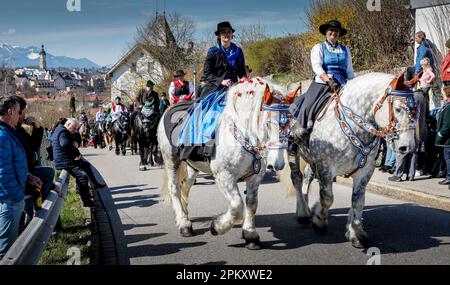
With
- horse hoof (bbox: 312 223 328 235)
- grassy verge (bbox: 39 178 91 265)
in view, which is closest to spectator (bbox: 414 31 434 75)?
horse hoof (bbox: 312 223 328 235)

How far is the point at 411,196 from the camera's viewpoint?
8.41 m

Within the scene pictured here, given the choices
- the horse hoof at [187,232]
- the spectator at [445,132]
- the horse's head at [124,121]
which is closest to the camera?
the horse hoof at [187,232]

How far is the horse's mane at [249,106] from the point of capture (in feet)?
17.3

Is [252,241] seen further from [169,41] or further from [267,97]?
[169,41]

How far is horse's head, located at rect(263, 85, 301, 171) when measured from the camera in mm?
4965

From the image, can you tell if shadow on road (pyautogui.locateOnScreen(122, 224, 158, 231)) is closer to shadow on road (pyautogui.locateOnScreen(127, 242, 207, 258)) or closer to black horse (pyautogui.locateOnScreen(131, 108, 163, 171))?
shadow on road (pyautogui.locateOnScreen(127, 242, 207, 258))

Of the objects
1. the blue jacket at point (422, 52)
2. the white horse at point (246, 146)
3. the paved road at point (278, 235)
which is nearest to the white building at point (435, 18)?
the blue jacket at point (422, 52)

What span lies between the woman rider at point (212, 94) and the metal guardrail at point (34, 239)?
1903mm

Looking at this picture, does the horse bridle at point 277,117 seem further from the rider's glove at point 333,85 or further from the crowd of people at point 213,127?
the rider's glove at point 333,85

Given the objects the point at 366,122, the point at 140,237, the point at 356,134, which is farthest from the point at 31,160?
the point at 366,122

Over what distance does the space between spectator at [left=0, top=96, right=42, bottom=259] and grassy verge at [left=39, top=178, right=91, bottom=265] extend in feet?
2.31

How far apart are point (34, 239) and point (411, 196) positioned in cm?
685

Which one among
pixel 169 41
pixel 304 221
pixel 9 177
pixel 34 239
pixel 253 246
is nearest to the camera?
pixel 34 239
